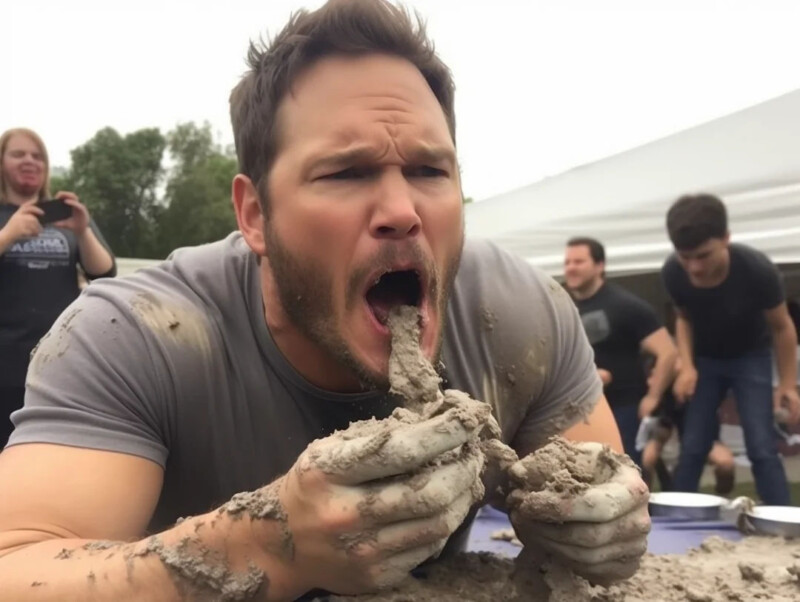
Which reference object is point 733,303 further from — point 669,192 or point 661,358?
point 669,192

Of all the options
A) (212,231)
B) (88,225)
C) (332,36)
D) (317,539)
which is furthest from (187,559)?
(212,231)

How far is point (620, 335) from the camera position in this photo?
13.6 ft

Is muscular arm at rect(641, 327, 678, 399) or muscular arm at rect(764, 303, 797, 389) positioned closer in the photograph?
muscular arm at rect(764, 303, 797, 389)

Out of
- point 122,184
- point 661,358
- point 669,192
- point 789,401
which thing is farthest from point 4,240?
point 122,184

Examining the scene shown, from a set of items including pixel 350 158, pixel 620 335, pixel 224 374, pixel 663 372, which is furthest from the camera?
pixel 620 335

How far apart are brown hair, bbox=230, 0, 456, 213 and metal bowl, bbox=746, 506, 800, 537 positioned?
4.59 ft

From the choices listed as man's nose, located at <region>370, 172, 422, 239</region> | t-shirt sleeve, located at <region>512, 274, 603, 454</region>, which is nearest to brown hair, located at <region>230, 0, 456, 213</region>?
man's nose, located at <region>370, 172, 422, 239</region>

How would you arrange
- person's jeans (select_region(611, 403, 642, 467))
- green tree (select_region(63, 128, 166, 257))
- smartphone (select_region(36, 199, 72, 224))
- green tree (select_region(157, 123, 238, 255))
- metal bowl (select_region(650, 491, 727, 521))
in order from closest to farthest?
metal bowl (select_region(650, 491, 727, 521)) → smartphone (select_region(36, 199, 72, 224)) → person's jeans (select_region(611, 403, 642, 467)) → green tree (select_region(157, 123, 238, 255)) → green tree (select_region(63, 128, 166, 257))

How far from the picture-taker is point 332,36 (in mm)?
1505

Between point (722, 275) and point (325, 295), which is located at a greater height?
point (325, 295)

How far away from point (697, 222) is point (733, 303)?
0.40m

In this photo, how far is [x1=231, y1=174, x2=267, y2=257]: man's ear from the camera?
61.5 inches

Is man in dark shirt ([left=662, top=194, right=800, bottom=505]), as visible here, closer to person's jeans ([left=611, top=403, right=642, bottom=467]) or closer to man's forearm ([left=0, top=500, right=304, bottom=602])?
person's jeans ([left=611, top=403, right=642, bottom=467])

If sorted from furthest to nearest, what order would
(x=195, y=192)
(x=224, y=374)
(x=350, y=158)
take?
(x=195, y=192) < (x=224, y=374) < (x=350, y=158)
